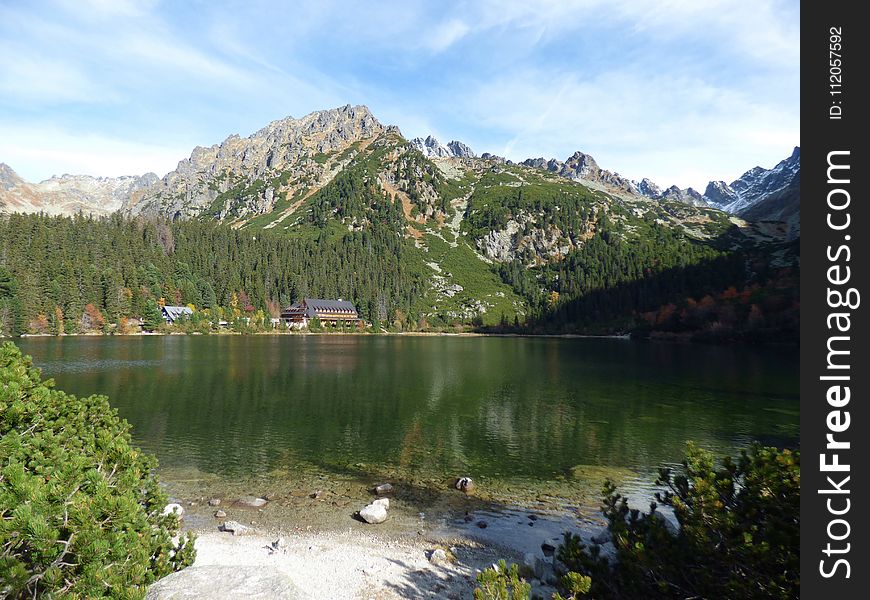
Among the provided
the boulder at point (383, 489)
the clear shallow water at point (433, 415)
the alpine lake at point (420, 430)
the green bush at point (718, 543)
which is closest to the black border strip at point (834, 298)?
the green bush at point (718, 543)

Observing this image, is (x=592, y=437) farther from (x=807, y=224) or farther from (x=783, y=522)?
(x=807, y=224)

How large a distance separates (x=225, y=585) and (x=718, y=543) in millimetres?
10913

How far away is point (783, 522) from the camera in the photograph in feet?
26.8

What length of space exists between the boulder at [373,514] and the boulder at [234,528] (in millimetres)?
4939

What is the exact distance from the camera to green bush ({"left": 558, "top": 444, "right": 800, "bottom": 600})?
8.09 m

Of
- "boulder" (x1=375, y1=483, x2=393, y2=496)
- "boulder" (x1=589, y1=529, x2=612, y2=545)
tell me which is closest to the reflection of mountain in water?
→ "boulder" (x1=375, y1=483, x2=393, y2=496)

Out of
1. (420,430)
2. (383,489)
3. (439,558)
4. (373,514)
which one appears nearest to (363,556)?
(439,558)

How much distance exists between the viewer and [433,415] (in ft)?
139

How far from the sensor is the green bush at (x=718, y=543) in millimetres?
8086

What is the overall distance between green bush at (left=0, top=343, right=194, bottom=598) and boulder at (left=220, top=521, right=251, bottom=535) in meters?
6.37

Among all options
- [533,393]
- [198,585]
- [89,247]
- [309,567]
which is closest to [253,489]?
[309,567]

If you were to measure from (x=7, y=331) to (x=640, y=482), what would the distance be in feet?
553

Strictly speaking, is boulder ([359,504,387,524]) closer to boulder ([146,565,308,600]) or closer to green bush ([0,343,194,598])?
green bush ([0,343,194,598])

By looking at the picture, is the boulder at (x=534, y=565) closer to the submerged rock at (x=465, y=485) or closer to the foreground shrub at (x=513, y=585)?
the foreground shrub at (x=513, y=585)
